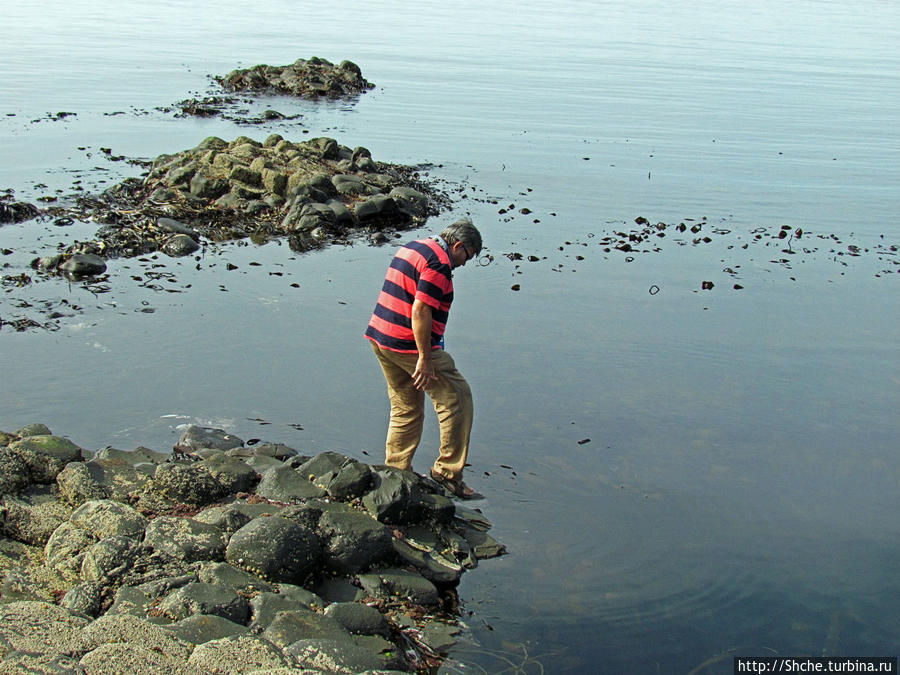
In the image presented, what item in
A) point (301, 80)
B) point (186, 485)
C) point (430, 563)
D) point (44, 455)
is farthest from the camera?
point (301, 80)

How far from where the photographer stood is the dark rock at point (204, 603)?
245 inches

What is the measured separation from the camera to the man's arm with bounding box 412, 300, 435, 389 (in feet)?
25.4

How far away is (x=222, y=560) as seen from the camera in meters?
7.03

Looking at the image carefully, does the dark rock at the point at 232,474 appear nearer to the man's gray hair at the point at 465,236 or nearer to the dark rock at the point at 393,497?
the dark rock at the point at 393,497

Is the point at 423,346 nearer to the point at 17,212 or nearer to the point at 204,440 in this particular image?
the point at 204,440

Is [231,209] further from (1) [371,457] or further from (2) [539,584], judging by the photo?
(2) [539,584]

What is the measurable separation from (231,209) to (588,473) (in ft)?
36.6

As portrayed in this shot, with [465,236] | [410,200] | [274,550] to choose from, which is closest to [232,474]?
[274,550]

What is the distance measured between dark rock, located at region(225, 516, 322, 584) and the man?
173 centimetres

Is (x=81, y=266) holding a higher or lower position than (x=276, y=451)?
higher

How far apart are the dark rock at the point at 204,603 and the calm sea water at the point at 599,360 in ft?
5.14

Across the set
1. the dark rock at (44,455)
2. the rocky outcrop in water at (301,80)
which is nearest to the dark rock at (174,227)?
the dark rock at (44,455)

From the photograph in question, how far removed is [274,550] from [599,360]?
6.34 meters

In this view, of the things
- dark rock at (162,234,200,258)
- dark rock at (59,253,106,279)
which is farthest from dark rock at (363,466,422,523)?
dark rock at (162,234,200,258)
